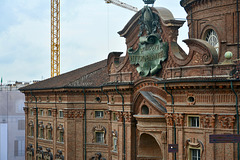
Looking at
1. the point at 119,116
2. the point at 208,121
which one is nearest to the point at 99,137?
the point at 119,116

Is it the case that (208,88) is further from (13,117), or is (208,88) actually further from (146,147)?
(13,117)

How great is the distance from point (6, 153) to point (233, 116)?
49414 millimetres

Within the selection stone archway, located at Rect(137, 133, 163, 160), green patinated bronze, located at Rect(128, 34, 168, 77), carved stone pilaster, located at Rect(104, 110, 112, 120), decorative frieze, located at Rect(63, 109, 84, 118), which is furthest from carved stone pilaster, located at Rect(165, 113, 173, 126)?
decorative frieze, located at Rect(63, 109, 84, 118)

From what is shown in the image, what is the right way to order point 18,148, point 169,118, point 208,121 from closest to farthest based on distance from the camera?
point 208,121 → point 169,118 → point 18,148

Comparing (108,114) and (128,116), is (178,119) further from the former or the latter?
(108,114)

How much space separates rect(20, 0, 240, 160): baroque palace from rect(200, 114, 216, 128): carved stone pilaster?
0.06 m

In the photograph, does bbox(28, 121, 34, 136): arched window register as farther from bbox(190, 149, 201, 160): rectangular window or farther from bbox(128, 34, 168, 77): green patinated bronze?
bbox(190, 149, 201, 160): rectangular window

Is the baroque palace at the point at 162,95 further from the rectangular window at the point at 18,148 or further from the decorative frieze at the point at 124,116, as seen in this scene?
the rectangular window at the point at 18,148

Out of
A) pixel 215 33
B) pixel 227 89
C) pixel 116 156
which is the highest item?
pixel 215 33

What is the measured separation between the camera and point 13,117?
70.8 m

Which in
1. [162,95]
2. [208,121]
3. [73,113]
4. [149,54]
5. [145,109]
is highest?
[149,54]

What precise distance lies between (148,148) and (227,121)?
9.19 m

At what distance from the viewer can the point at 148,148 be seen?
3494 centimetres

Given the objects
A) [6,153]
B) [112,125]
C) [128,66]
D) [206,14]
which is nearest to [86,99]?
[112,125]
